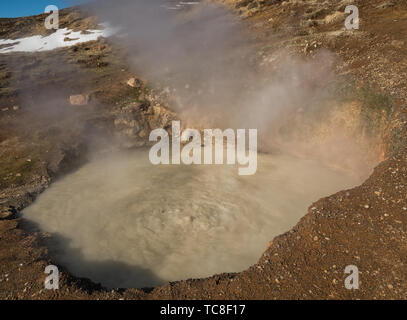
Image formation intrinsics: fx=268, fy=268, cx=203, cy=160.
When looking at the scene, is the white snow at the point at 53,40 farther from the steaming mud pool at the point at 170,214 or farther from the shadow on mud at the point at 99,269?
the shadow on mud at the point at 99,269

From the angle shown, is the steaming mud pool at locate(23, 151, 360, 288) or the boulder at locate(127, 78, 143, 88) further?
the boulder at locate(127, 78, 143, 88)

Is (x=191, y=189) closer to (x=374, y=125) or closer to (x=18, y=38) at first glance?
(x=374, y=125)

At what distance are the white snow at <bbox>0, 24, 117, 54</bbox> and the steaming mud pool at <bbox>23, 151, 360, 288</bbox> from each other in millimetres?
26623

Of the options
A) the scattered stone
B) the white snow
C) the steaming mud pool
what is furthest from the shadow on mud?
the white snow

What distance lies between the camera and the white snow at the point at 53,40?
32.4 m

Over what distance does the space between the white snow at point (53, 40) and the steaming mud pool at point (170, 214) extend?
1048 inches

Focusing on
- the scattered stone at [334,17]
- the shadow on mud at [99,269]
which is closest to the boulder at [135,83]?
the shadow on mud at [99,269]

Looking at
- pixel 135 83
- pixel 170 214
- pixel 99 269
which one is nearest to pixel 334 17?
pixel 135 83

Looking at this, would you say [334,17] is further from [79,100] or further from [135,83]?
[79,100]

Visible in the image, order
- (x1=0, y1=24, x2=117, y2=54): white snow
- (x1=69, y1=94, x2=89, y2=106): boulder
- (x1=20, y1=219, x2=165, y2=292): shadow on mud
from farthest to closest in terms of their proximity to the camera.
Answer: (x1=0, y1=24, x2=117, y2=54): white snow
(x1=69, y1=94, x2=89, y2=106): boulder
(x1=20, y1=219, x2=165, y2=292): shadow on mud

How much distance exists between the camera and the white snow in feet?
106

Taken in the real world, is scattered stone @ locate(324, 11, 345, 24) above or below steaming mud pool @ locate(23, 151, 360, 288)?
above

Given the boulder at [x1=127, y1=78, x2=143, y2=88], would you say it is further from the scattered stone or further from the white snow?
the white snow
